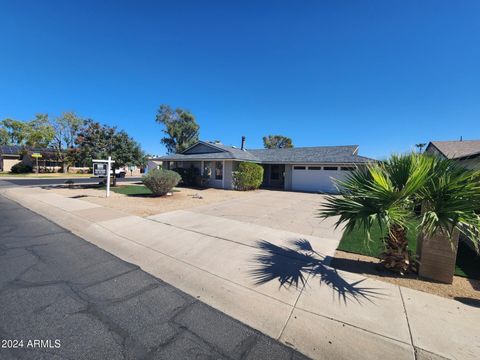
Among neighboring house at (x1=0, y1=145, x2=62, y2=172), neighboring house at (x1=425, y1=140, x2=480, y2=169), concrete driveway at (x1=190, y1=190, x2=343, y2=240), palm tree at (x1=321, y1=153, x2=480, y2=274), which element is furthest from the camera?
neighboring house at (x1=0, y1=145, x2=62, y2=172)

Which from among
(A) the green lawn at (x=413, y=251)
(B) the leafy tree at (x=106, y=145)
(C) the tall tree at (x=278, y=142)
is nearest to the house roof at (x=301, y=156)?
(B) the leafy tree at (x=106, y=145)

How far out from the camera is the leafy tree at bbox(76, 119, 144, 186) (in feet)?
52.2

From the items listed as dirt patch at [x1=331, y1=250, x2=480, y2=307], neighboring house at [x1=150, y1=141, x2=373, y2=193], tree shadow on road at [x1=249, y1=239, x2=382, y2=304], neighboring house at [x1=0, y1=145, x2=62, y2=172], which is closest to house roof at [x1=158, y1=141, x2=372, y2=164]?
neighboring house at [x1=150, y1=141, x2=373, y2=193]

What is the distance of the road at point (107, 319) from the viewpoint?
2.33 m

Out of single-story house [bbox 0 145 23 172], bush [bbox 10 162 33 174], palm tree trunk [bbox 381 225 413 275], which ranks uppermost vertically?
single-story house [bbox 0 145 23 172]

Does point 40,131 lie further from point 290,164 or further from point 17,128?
point 290,164

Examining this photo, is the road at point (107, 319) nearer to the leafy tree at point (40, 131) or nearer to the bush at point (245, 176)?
the bush at point (245, 176)

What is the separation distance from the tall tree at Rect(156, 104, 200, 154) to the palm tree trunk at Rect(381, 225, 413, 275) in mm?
40287

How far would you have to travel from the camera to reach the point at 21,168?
36.1 meters

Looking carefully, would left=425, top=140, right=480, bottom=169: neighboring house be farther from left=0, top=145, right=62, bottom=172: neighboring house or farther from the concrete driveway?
left=0, top=145, right=62, bottom=172: neighboring house

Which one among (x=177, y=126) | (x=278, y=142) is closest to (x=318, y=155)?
(x=177, y=126)

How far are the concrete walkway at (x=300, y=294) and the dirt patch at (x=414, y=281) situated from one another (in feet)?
0.69

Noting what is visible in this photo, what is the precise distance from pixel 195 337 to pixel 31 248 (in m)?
5.02

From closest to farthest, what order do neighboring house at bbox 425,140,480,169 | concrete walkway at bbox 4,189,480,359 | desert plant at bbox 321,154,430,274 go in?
concrete walkway at bbox 4,189,480,359, desert plant at bbox 321,154,430,274, neighboring house at bbox 425,140,480,169
